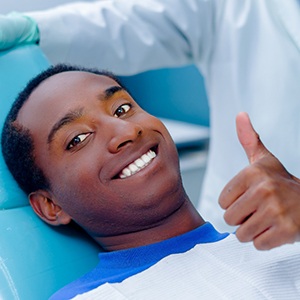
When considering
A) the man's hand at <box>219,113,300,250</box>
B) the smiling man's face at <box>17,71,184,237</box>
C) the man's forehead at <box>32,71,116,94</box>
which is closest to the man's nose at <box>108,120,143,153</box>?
the smiling man's face at <box>17,71,184,237</box>

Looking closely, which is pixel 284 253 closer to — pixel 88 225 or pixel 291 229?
pixel 291 229

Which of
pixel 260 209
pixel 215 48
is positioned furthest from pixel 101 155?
pixel 215 48

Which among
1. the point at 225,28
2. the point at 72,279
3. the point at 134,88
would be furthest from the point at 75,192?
the point at 134,88

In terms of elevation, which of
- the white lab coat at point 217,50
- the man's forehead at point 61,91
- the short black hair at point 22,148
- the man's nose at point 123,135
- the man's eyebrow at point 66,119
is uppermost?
the man's forehead at point 61,91

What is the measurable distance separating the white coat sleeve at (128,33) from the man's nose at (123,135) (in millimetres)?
502

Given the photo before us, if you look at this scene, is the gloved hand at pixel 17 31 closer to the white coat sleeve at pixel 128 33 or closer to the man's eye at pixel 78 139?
the white coat sleeve at pixel 128 33

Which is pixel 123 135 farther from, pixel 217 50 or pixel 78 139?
pixel 217 50

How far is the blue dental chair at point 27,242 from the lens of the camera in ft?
3.52

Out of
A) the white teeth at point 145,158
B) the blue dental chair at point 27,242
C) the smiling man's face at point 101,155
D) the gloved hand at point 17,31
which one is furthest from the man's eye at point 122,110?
the gloved hand at point 17,31

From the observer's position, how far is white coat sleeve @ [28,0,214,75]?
57.6 inches

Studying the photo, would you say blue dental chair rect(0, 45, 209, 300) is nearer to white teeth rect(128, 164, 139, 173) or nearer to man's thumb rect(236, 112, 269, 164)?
white teeth rect(128, 164, 139, 173)

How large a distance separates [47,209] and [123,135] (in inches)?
8.9

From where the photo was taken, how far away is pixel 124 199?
99 cm

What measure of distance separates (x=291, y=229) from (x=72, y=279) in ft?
1.52
